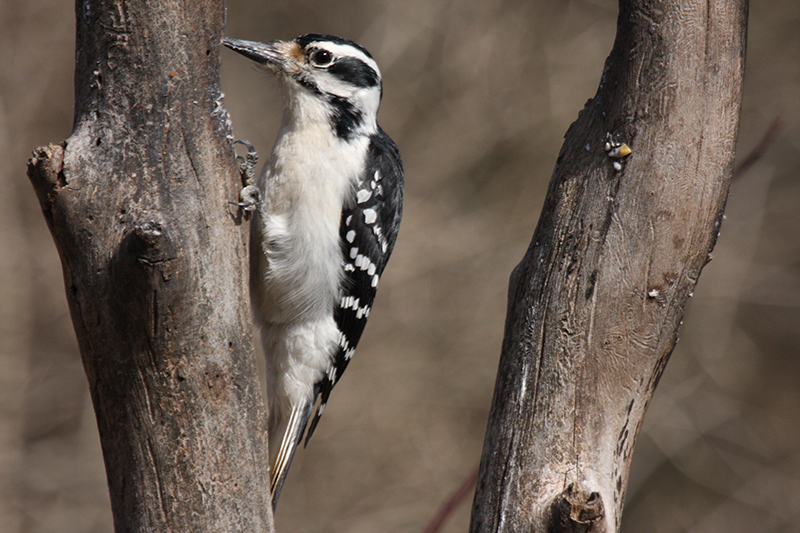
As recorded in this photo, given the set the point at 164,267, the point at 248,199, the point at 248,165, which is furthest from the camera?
the point at 248,165

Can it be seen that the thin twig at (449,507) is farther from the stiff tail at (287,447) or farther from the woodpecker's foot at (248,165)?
the woodpecker's foot at (248,165)

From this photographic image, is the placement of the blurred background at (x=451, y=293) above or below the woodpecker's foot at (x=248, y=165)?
below

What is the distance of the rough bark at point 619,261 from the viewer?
205 cm

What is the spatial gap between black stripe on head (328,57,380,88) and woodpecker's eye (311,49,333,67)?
0.11 ft

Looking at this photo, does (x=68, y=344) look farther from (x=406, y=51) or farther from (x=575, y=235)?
(x=575, y=235)

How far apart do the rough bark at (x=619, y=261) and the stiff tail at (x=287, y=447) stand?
1.07 meters

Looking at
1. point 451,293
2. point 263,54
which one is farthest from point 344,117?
point 451,293

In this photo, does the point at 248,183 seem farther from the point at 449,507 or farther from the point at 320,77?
the point at 449,507

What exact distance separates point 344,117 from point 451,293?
4.37 metres

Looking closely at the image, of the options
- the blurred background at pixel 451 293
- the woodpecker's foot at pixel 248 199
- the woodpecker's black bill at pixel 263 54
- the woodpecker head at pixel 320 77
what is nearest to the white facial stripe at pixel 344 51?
the woodpecker head at pixel 320 77

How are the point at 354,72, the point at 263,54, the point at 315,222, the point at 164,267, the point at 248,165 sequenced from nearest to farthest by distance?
the point at 164,267 < the point at 248,165 < the point at 315,222 < the point at 263,54 < the point at 354,72

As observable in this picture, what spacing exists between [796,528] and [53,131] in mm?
8009

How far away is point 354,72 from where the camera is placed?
305 centimetres

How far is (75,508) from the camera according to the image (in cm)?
598
